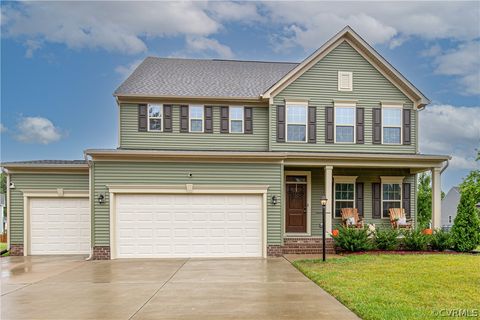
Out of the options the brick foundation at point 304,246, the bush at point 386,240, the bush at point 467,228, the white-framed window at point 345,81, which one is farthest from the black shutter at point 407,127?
the brick foundation at point 304,246

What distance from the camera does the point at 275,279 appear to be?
821 centimetres

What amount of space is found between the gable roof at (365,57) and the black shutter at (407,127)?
1.84 feet

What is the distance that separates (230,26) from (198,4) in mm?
5233

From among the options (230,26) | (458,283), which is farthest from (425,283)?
(230,26)

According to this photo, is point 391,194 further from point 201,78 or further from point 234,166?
point 201,78

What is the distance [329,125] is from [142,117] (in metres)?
7.57

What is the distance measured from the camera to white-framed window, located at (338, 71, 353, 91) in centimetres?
1407

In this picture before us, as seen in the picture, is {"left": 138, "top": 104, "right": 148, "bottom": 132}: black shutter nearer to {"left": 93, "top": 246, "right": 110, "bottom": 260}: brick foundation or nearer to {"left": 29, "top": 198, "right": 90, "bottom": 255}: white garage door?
{"left": 29, "top": 198, "right": 90, "bottom": 255}: white garage door

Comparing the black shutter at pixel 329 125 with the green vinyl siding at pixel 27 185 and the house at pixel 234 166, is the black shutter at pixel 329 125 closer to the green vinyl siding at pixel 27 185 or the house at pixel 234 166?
the house at pixel 234 166

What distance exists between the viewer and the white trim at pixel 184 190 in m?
11.3

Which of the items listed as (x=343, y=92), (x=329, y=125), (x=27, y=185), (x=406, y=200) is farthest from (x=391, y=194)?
(x=27, y=185)

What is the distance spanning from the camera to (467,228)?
12.4 meters

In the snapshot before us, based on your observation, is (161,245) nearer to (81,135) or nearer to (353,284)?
(353,284)

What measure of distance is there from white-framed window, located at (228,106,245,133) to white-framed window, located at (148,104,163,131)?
2807 millimetres
